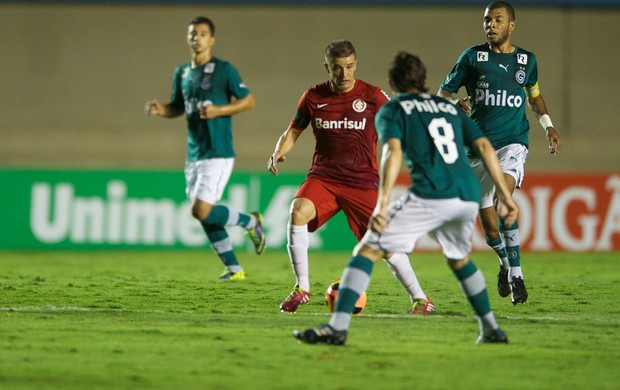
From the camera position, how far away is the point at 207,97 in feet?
31.8

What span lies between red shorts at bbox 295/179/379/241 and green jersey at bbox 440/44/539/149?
4.89 feet

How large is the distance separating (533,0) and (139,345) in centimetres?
1660

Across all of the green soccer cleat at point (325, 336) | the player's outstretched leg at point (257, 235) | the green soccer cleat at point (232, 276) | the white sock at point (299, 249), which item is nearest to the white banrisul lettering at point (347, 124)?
the white sock at point (299, 249)

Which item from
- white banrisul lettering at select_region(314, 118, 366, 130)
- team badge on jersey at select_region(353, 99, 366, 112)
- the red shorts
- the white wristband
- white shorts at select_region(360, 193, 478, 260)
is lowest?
the red shorts

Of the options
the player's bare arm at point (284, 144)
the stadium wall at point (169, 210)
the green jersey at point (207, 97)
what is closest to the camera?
the player's bare arm at point (284, 144)

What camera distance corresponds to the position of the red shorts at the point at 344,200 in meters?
8.41

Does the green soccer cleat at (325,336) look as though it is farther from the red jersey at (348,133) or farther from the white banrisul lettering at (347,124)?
the white banrisul lettering at (347,124)

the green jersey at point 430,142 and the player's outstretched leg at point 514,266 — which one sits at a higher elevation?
the green jersey at point 430,142

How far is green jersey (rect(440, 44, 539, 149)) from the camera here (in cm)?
936

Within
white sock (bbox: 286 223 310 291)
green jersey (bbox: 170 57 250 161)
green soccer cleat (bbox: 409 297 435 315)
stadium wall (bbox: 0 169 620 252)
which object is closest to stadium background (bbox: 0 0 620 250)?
stadium wall (bbox: 0 169 620 252)

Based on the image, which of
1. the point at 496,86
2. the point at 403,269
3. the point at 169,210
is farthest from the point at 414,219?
the point at 169,210

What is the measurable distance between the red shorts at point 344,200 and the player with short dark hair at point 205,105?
1.36 m

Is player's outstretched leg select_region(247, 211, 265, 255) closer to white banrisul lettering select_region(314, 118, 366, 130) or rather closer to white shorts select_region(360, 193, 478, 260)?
white banrisul lettering select_region(314, 118, 366, 130)

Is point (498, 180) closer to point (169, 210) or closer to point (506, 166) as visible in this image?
point (506, 166)
